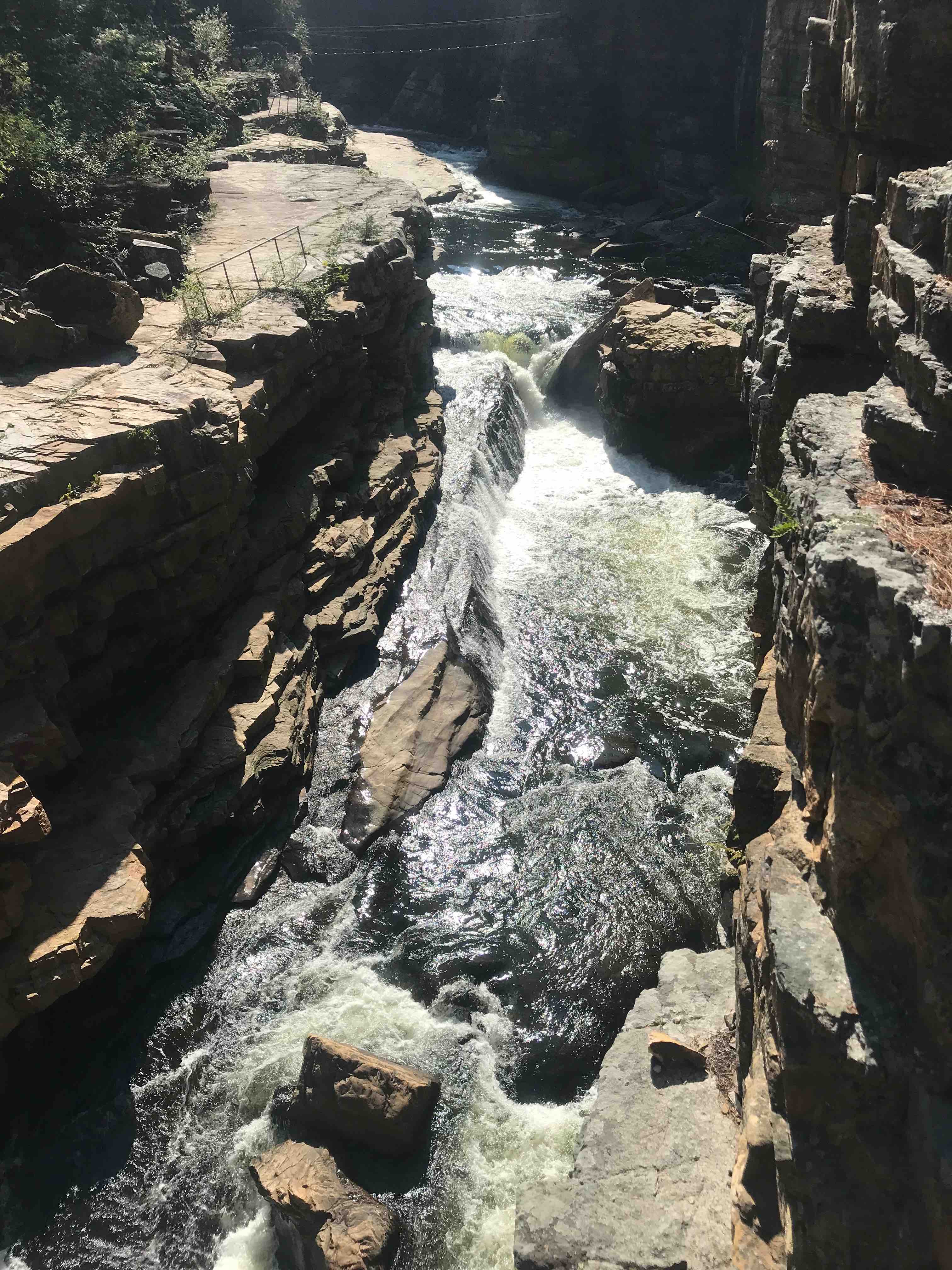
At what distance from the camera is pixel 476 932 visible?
9.85 meters

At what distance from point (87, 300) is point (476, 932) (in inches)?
404

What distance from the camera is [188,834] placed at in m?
10.1

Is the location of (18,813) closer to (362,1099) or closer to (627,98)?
(362,1099)

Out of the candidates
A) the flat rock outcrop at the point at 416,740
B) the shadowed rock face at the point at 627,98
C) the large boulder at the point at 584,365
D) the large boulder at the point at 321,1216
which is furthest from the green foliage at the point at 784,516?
the shadowed rock face at the point at 627,98

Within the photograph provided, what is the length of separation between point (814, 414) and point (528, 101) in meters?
41.1

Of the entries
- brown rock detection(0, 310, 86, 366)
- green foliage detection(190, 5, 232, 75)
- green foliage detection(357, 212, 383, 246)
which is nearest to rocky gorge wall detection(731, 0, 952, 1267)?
brown rock detection(0, 310, 86, 366)

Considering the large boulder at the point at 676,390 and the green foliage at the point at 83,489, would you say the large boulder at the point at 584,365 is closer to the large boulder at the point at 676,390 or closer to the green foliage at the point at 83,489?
the large boulder at the point at 676,390

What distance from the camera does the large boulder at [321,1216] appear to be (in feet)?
22.3

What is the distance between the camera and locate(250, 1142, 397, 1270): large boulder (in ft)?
22.3

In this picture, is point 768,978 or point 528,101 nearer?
point 768,978

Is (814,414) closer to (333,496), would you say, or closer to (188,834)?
(188,834)

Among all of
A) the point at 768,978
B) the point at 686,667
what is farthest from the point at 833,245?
the point at 768,978

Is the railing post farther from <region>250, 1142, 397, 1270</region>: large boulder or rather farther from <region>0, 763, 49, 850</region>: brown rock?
<region>250, 1142, 397, 1270</region>: large boulder

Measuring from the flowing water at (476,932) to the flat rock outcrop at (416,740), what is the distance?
26cm
